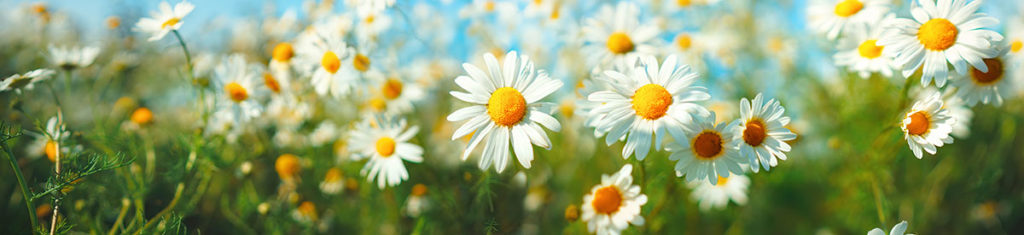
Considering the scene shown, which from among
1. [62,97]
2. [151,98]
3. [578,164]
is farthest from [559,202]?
[62,97]

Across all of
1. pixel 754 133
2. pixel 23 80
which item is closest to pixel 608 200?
pixel 754 133

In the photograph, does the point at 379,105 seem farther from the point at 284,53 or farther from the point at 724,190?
the point at 724,190

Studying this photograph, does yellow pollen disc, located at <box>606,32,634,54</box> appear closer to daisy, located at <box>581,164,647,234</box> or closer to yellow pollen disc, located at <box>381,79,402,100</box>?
daisy, located at <box>581,164,647,234</box>

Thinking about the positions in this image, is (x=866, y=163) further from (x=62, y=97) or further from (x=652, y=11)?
(x=62, y=97)

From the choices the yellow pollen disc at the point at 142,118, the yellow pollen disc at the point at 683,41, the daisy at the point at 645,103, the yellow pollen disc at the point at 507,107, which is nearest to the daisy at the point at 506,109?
the yellow pollen disc at the point at 507,107

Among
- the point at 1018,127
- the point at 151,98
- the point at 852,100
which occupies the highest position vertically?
the point at 852,100

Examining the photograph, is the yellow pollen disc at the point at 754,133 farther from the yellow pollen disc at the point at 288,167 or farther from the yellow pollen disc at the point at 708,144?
the yellow pollen disc at the point at 288,167
